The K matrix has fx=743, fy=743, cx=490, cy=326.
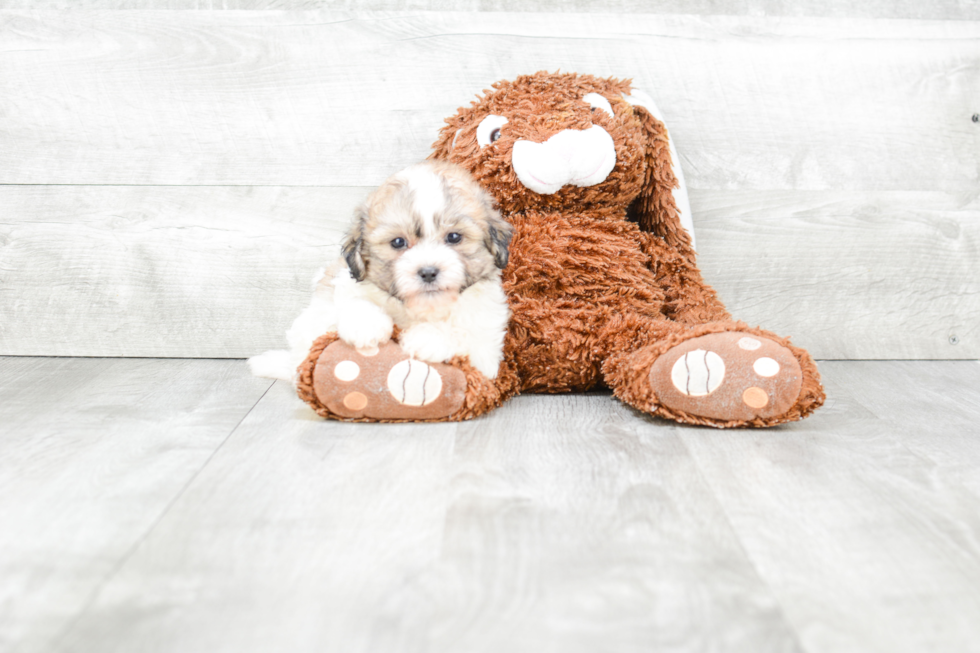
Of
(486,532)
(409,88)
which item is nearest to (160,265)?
(409,88)

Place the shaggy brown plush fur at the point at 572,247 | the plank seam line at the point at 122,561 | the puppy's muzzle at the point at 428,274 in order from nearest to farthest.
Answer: the plank seam line at the point at 122,561 → the puppy's muzzle at the point at 428,274 → the shaggy brown plush fur at the point at 572,247

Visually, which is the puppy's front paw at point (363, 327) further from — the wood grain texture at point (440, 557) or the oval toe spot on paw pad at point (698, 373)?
the oval toe spot on paw pad at point (698, 373)

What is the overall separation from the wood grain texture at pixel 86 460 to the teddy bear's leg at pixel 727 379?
2.89 ft

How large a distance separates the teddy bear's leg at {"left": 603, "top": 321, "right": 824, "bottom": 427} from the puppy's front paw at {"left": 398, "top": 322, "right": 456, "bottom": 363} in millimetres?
392

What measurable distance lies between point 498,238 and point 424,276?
21cm

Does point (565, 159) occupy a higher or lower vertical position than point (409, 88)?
lower

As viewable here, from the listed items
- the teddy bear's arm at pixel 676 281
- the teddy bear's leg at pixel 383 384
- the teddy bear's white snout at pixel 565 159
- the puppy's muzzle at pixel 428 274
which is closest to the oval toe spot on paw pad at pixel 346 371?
the teddy bear's leg at pixel 383 384

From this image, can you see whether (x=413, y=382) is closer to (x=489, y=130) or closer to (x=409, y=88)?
(x=489, y=130)

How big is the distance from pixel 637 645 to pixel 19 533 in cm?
86

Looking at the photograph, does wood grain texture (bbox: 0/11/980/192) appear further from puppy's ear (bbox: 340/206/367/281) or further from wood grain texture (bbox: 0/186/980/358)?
puppy's ear (bbox: 340/206/367/281)

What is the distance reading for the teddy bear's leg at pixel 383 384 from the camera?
57.4 inches

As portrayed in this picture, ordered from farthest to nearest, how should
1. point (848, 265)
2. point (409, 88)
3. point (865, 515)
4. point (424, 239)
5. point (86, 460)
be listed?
point (848, 265) < point (409, 88) < point (424, 239) < point (86, 460) < point (865, 515)

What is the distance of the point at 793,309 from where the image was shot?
6.99ft

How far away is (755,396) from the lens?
4.67 feet
